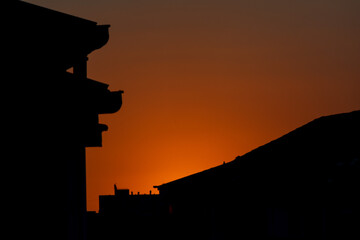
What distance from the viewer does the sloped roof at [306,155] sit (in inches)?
713

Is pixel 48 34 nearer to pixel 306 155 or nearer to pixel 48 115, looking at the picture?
pixel 48 115

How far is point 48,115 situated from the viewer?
6.96m

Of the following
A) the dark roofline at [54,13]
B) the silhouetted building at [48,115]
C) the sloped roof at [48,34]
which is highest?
the dark roofline at [54,13]

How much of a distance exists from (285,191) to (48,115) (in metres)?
13.8

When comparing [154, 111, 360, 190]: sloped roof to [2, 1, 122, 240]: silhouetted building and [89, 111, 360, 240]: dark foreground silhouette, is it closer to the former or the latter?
[89, 111, 360, 240]: dark foreground silhouette

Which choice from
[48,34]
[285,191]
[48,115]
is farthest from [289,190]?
[48,34]

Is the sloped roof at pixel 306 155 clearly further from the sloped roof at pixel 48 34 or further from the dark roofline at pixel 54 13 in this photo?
the dark roofline at pixel 54 13

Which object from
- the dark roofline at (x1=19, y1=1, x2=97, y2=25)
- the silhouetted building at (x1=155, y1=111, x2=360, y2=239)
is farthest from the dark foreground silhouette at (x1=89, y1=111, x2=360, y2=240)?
the dark roofline at (x1=19, y1=1, x2=97, y2=25)

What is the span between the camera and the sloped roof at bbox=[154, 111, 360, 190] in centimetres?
1811

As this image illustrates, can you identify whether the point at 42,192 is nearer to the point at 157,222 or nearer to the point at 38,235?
the point at 38,235

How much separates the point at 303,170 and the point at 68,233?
42.0 ft

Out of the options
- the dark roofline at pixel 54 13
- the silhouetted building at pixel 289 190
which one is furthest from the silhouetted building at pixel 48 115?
the silhouetted building at pixel 289 190

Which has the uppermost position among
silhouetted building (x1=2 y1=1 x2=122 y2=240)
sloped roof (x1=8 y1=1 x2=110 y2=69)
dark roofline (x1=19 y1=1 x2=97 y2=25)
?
dark roofline (x1=19 y1=1 x2=97 y2=25)

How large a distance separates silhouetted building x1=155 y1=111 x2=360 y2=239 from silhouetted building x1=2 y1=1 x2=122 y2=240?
11.7 meters
